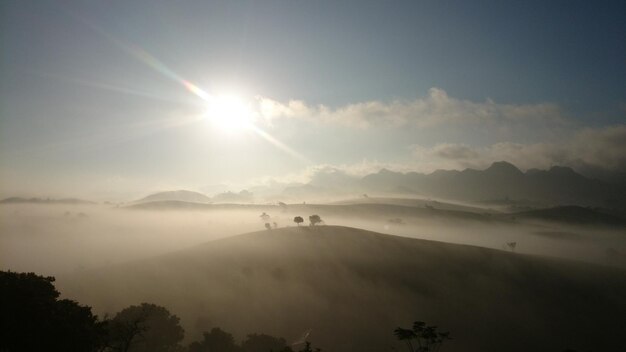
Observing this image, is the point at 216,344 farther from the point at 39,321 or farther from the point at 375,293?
the point at 375,293

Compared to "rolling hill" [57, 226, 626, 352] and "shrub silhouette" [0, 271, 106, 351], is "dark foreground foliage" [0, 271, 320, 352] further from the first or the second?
"rolling hill" [57, 226, 626, 352]

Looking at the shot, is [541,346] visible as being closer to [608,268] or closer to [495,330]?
[495,330]

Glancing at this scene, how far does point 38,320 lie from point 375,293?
300 feet

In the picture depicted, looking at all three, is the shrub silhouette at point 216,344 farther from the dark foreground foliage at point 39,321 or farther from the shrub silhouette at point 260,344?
the dark foreground foliage at point 39,321

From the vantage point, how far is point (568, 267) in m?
131

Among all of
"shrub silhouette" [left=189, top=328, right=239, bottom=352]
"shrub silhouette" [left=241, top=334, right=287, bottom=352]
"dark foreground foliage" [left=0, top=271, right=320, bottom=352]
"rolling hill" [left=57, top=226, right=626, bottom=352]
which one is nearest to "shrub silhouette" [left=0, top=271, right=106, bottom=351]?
"dark foreground foliage" [left=0, top=271, right=320, bottom=352]

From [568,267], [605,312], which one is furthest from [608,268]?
[605,312]

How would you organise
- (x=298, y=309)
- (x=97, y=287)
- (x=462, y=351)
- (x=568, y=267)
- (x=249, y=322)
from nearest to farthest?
(x=462, y=351) < (x=249, y=322) < (x=298, y=309) < (x=97, y=287) < (x=568, y=267)

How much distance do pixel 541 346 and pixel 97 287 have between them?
138754mm

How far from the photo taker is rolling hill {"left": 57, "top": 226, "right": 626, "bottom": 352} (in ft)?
288

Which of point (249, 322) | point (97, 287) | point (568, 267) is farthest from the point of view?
point (568, 267)

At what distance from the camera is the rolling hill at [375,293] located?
87.8m

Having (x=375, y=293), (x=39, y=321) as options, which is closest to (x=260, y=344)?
(x=39, y=321)

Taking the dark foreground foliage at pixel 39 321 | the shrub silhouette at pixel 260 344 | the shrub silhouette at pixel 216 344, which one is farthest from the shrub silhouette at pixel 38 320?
the shrub silhouette at pixel 260 344
